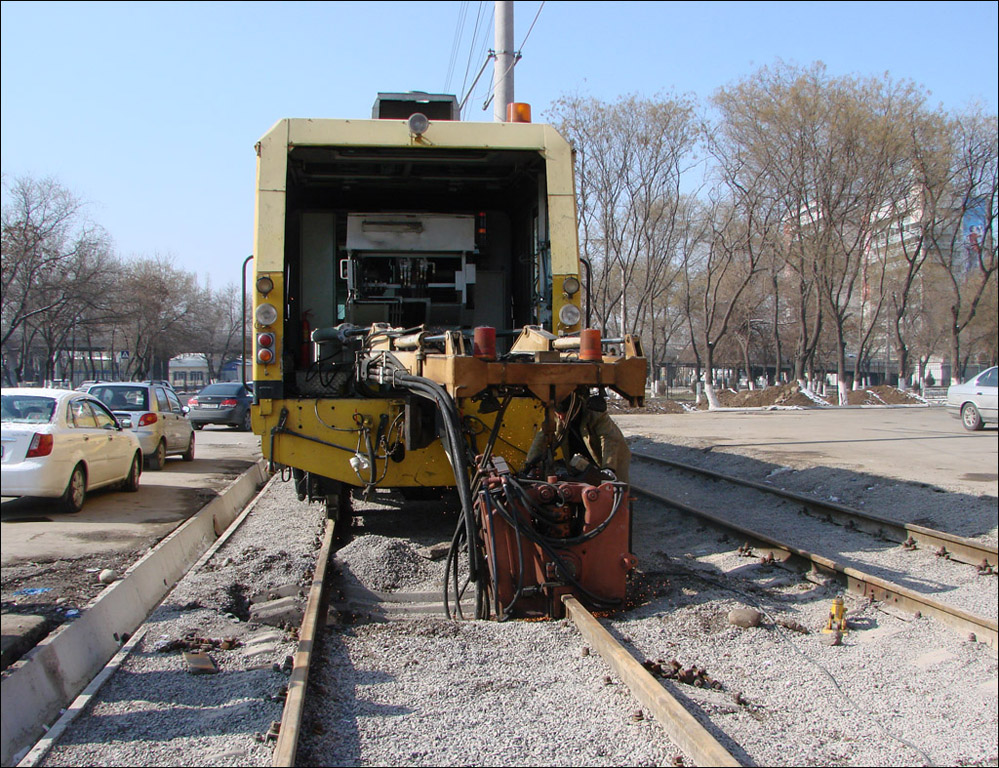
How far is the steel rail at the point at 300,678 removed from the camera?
3.15 metres

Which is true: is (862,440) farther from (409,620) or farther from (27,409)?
(27,409)

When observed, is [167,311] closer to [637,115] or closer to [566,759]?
[637,115]

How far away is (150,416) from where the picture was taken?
13.7 m

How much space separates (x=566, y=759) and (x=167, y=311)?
4557cm

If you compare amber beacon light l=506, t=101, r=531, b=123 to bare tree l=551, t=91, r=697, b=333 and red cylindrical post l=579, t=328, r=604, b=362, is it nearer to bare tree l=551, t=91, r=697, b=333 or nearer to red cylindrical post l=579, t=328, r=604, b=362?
red cylindrical post l=579, t=328, r=604, b=362

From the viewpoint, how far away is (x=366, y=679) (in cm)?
416

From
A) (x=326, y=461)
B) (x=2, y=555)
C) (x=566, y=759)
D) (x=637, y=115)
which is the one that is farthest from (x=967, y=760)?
(x=637, y=115)

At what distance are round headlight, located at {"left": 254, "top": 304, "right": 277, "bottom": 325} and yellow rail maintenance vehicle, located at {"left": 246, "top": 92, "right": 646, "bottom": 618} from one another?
17 mm

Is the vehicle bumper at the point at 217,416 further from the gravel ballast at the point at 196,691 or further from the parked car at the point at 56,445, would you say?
the gravel ballast at the point at 196,691

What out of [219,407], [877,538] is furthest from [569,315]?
[219,407]

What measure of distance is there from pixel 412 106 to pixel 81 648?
5.97 metres

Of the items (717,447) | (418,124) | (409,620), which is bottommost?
(409,620)

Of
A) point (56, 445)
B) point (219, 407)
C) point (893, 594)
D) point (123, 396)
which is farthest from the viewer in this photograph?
point (219, 407)

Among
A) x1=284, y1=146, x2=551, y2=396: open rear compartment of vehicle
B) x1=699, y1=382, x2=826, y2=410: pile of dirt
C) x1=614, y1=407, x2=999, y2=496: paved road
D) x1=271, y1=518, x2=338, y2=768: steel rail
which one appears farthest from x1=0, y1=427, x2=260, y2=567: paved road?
x1=699, y1=382, x2=826, y2=410: pile of dirt
